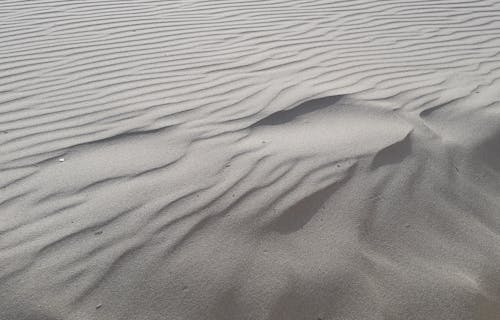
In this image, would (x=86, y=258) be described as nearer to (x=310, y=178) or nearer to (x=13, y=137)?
(x=310, y=178)

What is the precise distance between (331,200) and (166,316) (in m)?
0.92

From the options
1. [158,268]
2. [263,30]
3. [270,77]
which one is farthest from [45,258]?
[263,30]

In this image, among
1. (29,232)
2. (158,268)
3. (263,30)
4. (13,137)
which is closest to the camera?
(158,268)

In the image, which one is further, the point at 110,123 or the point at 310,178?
the point at 110,123

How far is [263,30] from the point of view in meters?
4.63

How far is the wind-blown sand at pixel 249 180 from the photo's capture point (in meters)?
1.76

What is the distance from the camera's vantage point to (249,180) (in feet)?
7.59

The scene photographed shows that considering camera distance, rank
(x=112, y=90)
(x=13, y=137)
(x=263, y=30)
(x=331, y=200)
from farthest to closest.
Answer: (x=263, y=30) → (x=112, y=90) → (x=13, y=137) → (x=331, y=200)

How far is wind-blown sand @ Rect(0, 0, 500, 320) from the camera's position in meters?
1.76

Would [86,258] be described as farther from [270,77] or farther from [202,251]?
[270,77]

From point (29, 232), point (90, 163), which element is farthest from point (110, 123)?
point (29, 232)

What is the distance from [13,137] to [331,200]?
1845mm

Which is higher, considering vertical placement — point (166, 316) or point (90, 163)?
point (90, 163)

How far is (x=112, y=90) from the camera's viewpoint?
3.38 m
